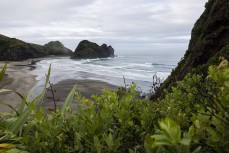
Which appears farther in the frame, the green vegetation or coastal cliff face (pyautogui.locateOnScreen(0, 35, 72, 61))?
coastal cliff face (pyautogui.locateOnScreen(0, 35, 72, 61))

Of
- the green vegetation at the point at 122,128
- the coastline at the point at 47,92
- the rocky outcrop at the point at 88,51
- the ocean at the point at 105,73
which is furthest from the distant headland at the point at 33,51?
the green vegetation at the point at 122,128

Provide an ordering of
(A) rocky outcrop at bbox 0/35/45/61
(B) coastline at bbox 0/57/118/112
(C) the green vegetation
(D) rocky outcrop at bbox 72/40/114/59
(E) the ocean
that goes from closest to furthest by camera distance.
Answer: (C) the green vegetation < (B) coastline at bbox 0/57/118/112 < (E) the ocean < (A) rocky outcrop at bbox 0/35/45/61 < (D) rocky outcrop at bbox 72/40/114/59

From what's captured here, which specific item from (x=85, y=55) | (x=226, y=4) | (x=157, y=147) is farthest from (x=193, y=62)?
(x=85, y=55)

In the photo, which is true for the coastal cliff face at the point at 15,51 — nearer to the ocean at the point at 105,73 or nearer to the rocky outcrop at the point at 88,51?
the rocky outcrop at the point at 88,51

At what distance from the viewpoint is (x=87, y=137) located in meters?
1.75

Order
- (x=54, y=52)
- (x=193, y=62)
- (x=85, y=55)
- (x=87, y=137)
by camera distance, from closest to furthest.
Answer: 1. (x=87, y=137)
2. (x=193, y=62)
3. (x=85, y=55)
4. (x=54, y=52)

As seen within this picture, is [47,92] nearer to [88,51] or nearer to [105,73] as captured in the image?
[105,73]

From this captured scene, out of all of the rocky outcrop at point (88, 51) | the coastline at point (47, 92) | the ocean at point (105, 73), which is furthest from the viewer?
the rocky outcrop at point (88, 51)

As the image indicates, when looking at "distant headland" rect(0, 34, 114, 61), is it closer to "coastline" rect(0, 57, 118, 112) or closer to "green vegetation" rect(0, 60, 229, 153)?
"coastline" rect(0, 57, 118, 112)

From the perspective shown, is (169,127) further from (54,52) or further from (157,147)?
(54,52)

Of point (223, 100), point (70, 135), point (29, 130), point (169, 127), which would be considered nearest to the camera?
point (169, 127)

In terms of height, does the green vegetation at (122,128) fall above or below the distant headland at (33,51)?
above

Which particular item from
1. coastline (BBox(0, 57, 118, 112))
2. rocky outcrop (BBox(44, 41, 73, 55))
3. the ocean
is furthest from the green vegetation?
rocky outcrop (BBox(44, 41, 73, 55))

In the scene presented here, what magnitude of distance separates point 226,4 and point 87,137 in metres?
7.77
